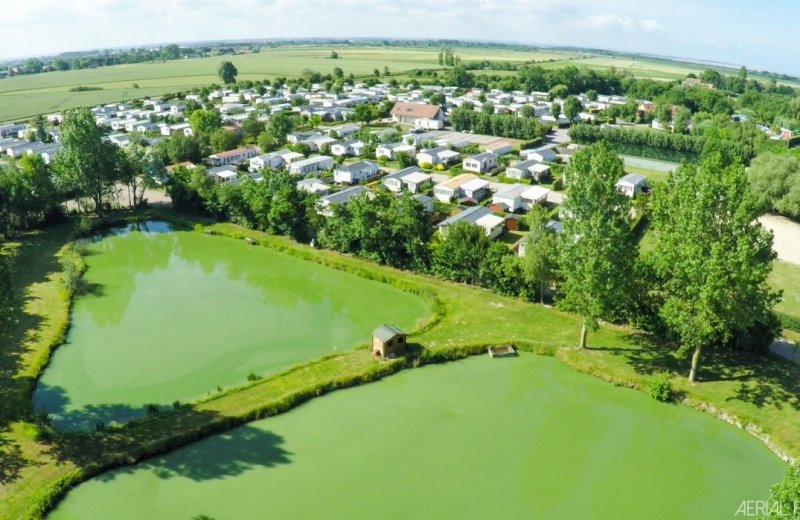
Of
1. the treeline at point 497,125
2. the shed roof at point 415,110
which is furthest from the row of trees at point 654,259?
the shed roof at point 415,110

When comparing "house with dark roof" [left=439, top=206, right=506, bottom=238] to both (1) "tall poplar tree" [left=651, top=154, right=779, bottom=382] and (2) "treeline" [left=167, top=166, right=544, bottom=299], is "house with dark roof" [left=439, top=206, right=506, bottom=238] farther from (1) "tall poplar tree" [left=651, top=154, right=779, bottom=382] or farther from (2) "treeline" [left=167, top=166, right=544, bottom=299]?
(1) "tall poplar tree" [left=651, top=154, right=779, bottom=382]

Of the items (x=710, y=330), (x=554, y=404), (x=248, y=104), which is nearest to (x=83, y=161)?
(x=554, y=404)

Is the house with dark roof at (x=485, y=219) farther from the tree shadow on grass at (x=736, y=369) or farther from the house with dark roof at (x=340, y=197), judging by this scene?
the tree shadow on grass at (x=736, y=369)

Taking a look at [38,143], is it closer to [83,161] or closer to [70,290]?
[83,161]

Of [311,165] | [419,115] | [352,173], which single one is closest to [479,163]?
[352,173]

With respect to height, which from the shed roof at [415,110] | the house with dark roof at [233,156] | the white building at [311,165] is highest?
the shed roof at [415,110]
